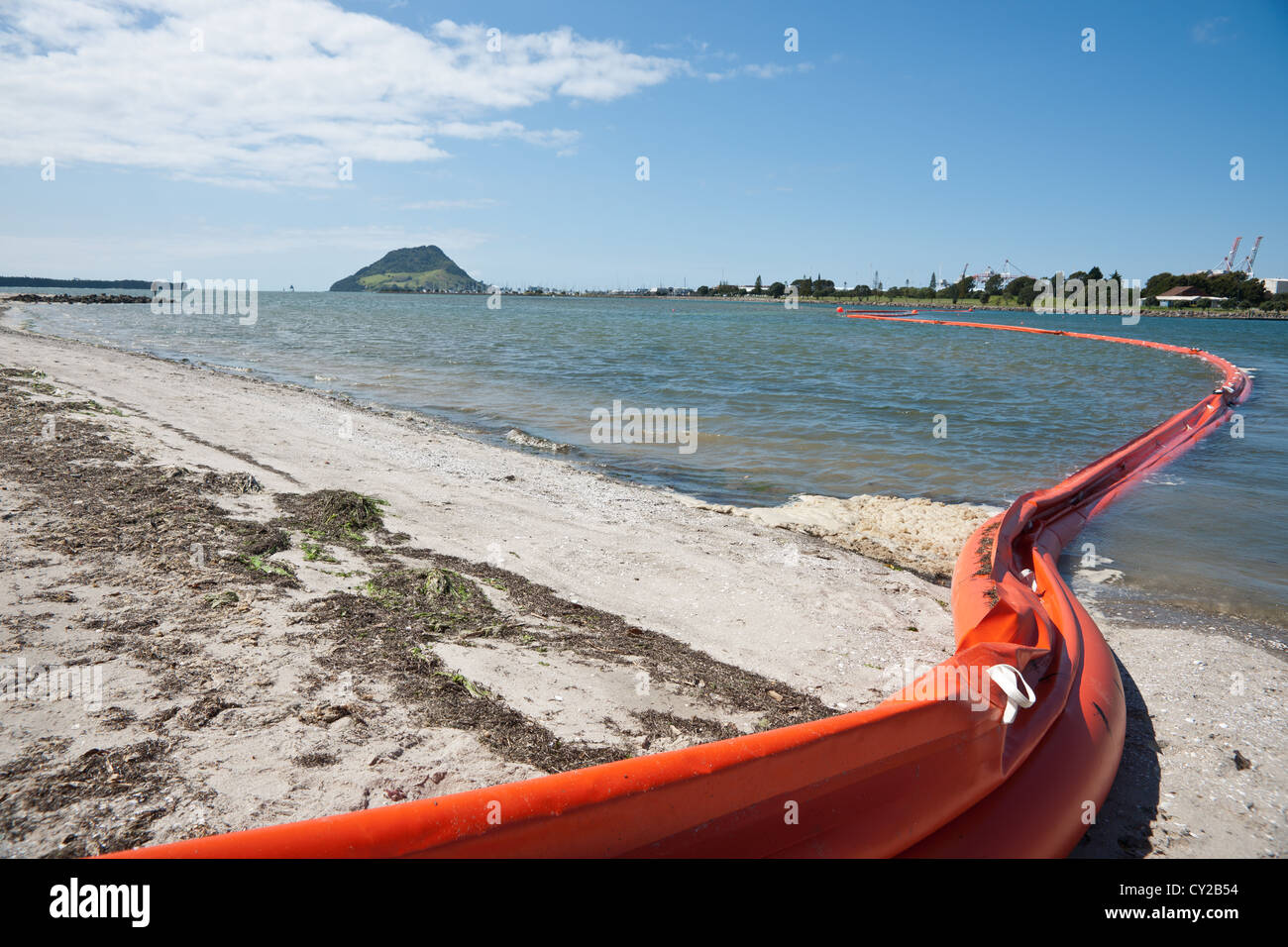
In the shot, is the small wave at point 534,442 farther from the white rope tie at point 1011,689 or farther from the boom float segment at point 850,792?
the white rope tie at point 1011,689

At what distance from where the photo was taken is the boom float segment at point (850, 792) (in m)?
1.59

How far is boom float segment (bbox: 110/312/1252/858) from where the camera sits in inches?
62.7

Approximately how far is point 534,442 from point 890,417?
8.00m

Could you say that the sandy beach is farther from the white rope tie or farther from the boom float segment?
the white rope tie

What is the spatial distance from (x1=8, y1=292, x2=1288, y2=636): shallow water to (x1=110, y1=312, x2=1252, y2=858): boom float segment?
11.5 ft

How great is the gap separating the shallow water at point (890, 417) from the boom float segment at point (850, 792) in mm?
3506

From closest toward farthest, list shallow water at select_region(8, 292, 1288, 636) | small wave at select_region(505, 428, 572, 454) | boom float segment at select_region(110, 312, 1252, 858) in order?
boom float segment at select_region(110, 312, 1252, 858)
shallow water at select_region(8, 292, 1288, 636)
small wave at select_region(505, 428, 572, 454)

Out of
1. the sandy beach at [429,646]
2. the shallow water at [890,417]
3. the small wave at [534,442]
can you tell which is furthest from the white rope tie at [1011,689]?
the small wave at [534,442]

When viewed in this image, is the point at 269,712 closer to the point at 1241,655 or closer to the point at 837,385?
the point at 1241,655

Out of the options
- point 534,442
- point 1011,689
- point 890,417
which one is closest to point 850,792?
point 1011,689

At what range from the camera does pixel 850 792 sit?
2.08 meters

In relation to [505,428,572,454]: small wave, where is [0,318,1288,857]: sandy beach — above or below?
below

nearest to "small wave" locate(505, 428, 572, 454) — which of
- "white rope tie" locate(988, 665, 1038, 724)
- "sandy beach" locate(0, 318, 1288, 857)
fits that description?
"sandy beach" locate(0, 318, 1288, 857)

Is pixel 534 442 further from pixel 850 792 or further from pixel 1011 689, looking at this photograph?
pixel 850 792
